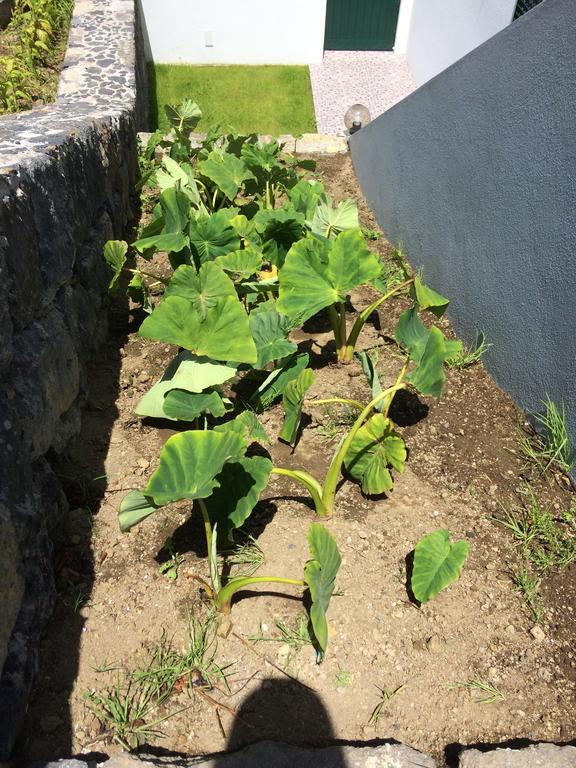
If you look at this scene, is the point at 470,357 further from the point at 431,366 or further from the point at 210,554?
the point at 210,554

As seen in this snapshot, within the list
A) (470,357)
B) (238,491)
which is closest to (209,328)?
(238,491)

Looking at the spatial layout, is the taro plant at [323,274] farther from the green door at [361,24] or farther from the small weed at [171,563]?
the green door at [361,24]

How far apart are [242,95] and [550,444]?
663cm

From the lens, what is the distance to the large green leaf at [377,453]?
186 cm

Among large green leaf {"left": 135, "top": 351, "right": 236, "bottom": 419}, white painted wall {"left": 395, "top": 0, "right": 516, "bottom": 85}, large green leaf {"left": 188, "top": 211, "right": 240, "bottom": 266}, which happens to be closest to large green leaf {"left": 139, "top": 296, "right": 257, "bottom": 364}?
large green leaf {"left": 135, "top": 351, "right": 236, "bottom": 419}

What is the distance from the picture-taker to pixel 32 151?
1849 mm

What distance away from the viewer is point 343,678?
150 cm

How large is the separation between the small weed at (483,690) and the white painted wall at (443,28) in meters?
5.47

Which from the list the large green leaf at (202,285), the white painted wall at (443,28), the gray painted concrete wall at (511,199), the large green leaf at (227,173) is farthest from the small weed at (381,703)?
the white painted wall at (443,28)

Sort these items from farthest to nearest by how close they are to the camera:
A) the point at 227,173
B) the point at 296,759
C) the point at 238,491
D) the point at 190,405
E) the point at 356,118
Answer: the point at 356,118, the point at 227,173, the point at 190,405, the point at 238,491, the point at 296,759

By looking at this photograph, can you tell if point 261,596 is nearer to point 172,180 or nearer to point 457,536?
point 457,536

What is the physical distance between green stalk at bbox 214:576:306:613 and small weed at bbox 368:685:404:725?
12.9 inches

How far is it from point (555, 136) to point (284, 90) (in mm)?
6283

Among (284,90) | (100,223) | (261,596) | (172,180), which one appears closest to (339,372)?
(261,596)
